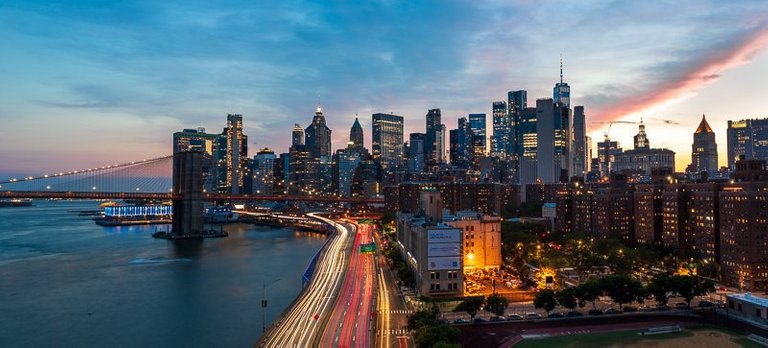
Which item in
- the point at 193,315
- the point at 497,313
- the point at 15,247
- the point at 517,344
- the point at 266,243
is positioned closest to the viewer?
the point at 517,344

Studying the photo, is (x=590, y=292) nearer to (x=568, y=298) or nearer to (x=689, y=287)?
(x=568, y=298)

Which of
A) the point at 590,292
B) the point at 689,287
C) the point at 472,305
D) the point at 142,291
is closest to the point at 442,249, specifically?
the point at 472,305

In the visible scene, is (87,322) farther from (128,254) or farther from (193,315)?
(128,254)

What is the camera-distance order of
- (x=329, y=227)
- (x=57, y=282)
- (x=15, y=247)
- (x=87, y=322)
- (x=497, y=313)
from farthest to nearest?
(x=329, y=227) → (x=15, y=247) → (x=57, y=282) → (x=87, y=322) → (x=497, y=313)

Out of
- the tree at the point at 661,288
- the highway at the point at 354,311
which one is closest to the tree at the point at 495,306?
the highway at the point at 354,311

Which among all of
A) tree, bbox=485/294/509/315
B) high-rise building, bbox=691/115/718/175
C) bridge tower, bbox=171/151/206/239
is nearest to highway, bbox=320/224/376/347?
tree, bbox=485/294/509/315

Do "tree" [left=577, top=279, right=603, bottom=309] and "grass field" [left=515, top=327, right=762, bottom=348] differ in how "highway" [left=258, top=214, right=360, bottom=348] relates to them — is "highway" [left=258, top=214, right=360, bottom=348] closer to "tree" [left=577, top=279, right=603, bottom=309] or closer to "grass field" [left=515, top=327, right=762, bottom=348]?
"grass field" [left=515, top=327, right=762, bottom=348]

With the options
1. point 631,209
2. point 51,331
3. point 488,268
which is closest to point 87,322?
point 51,331
